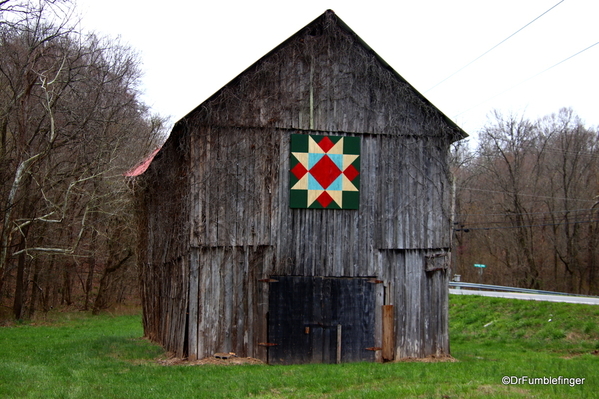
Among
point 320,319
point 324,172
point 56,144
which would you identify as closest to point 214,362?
point 320,319

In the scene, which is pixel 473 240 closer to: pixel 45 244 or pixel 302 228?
pixel 45 244

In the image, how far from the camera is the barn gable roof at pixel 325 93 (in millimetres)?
14070

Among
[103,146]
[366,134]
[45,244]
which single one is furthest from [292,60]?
[45,244]

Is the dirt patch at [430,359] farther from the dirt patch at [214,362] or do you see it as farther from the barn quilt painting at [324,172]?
the barn quilt painting at [324,172]

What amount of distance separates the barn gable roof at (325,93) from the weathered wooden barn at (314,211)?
3cm

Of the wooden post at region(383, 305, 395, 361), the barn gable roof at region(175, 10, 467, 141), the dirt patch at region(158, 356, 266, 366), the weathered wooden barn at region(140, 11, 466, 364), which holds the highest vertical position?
the barn gable roof at region(175, 10, 467, 141)

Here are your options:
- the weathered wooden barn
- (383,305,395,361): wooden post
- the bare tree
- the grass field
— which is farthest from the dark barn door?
the bare tree

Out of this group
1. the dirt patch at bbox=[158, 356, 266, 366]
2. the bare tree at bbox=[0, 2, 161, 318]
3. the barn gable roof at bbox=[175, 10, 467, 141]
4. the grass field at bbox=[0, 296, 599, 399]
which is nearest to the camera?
the grass field at bbox=[0, 296, 599, 399]

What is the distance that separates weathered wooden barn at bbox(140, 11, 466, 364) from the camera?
45.2 feet

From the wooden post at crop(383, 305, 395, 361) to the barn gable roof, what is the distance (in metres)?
4.14

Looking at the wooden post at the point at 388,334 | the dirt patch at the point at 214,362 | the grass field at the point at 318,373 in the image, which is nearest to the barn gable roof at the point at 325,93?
the wooden post at the point at 388,334

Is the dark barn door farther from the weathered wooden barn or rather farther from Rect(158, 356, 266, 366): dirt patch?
Rect(158, 356, 266, 366): dirt patch

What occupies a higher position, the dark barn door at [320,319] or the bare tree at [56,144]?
the bare tree at [56,144]

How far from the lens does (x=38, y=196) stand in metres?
26.1
